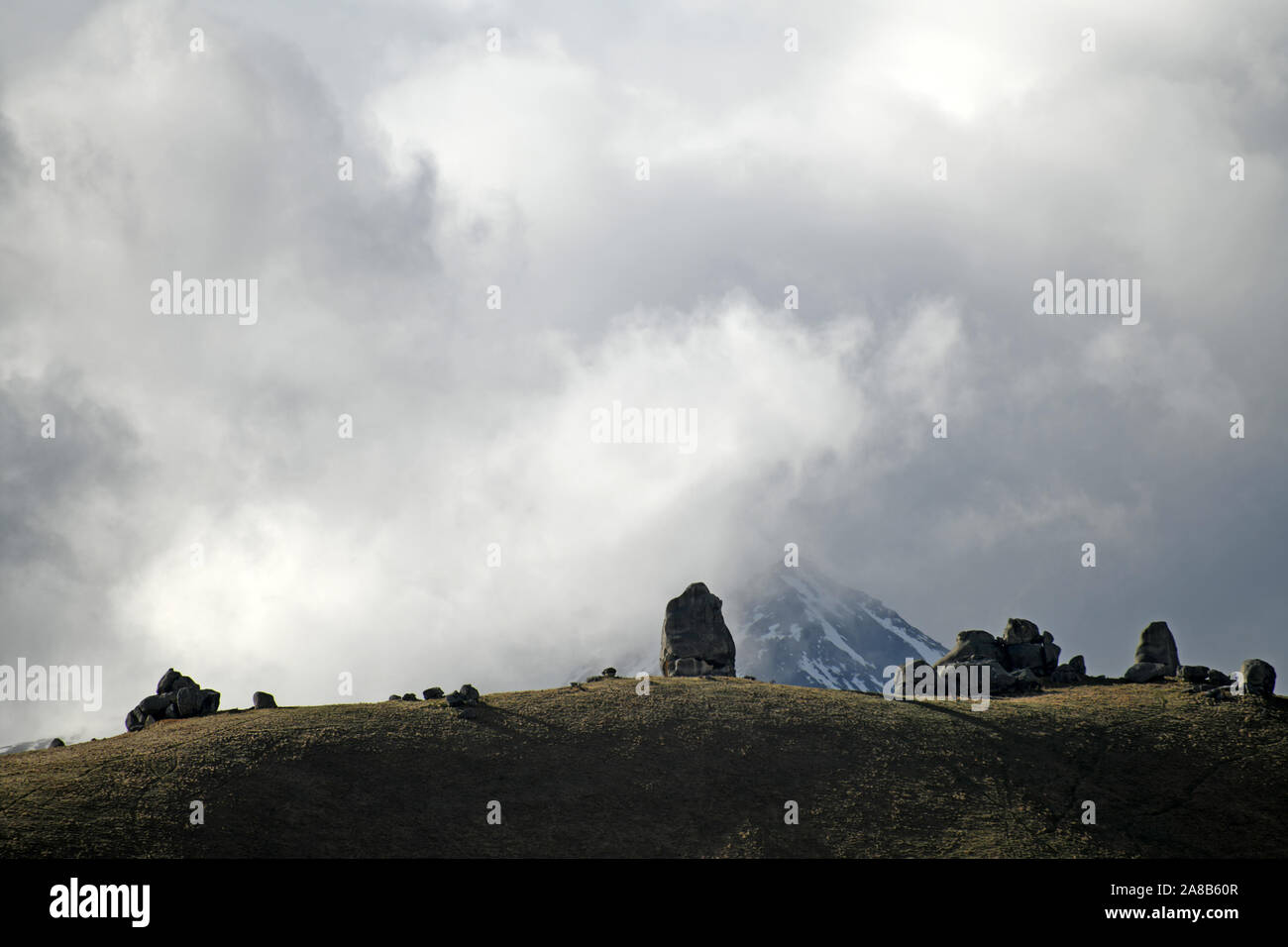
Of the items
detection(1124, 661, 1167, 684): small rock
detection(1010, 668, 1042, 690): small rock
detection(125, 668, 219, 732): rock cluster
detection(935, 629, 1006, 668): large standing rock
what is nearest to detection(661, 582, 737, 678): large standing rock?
detection(935, 629, 1006, 668): large standing rock

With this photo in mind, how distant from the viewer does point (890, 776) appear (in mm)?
80375

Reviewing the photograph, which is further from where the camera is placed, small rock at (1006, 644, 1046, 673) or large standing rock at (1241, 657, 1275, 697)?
small rock at (1006, 644, 1046, 673)

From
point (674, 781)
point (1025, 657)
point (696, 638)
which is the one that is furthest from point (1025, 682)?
point (674, 781)

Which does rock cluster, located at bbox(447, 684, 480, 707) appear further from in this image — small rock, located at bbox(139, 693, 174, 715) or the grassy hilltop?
small rock, located at bbox(139, 693, 174, 715)

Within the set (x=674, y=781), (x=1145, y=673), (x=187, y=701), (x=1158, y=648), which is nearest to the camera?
(x=674, y=781)

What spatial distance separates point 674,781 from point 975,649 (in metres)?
44.7

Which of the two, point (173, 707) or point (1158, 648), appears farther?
point (1158, 648)

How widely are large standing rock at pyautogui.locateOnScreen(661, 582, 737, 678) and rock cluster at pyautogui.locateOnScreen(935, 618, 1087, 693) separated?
68.2 ft

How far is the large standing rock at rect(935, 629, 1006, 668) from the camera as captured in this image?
111625mm

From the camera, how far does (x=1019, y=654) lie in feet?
367

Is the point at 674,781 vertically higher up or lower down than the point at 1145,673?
lower down

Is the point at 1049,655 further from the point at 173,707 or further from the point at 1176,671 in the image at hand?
the point at 173,707

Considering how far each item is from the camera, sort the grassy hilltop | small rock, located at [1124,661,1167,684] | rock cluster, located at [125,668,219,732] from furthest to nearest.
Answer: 1. small rock, located at [1124,661,1167,684]
2. rock cluster, located at [125,668,219,732]
3. the grassy hilltop

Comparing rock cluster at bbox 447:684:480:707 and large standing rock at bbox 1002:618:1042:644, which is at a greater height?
large standing rock at bbox 1002:618:1042:644
